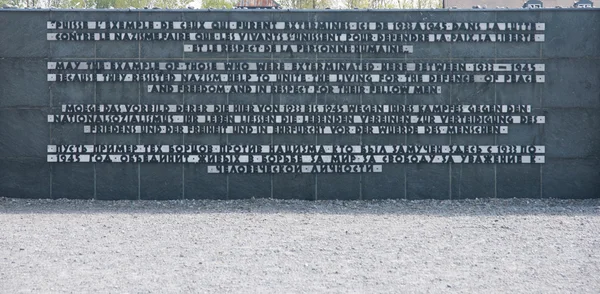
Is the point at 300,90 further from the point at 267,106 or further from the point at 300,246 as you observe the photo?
the point at 300,246

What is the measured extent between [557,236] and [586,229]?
0.77 meters

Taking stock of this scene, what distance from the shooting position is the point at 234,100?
41.1ft

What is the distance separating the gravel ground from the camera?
7.08m

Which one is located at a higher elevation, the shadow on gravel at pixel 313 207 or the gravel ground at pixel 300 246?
the shadow on gravel at pixel 313 207

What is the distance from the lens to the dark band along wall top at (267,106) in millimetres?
12469

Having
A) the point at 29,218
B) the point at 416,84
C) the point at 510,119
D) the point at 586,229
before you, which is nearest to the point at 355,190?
the point at 416,84

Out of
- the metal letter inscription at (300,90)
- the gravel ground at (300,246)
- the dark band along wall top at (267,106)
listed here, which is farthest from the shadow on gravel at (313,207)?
the metal letter inscription at (300,90)

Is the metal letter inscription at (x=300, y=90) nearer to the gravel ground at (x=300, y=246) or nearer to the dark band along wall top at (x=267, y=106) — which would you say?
the dark band along wall top at (x=267, y=106)

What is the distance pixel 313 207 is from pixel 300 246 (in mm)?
3184

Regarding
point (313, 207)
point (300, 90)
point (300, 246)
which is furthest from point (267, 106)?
point (300, 246)

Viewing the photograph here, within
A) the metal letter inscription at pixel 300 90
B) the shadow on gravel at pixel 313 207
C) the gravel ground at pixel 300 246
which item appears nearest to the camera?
the gravel ground at pixel 300 246

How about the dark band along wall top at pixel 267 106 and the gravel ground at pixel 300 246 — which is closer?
the gravel ground at pixel 300 246

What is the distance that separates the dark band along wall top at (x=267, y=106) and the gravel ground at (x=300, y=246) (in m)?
0.42

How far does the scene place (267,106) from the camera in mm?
12500
